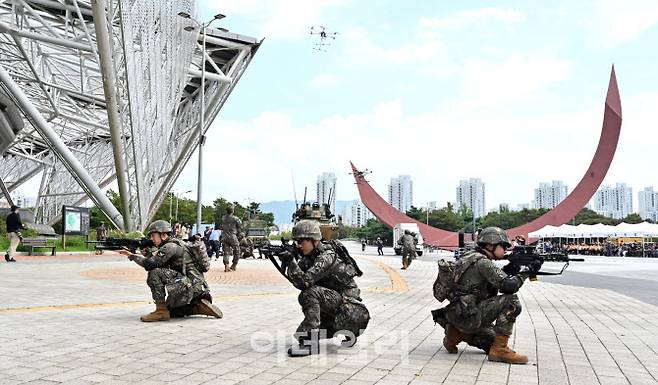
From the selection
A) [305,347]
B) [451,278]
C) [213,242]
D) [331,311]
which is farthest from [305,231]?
[213,242]

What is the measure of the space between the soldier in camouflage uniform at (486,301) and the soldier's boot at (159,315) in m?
3.45

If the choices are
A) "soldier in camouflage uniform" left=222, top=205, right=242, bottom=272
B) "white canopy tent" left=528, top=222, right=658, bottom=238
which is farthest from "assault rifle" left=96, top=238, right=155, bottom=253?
"white canopy tent" left=528, top=222, right=658, bottom=238

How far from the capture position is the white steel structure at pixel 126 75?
1986 cm

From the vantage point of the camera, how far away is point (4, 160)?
186ft

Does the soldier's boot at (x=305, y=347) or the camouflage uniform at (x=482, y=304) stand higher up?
the camouflage uniform at (x=482, y=304)

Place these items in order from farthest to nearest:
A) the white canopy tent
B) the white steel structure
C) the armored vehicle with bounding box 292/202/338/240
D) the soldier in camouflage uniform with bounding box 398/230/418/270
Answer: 1. the white canopy tent
2. the armored vehicle with bounding box 292/202/338/240
3. the soldier in camouflage uniform with bounding box 398/230/418/270
4. the white steel structure

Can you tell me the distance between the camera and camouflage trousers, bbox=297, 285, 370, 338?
5.38 metres

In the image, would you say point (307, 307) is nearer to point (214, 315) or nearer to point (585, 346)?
point (214, 315)

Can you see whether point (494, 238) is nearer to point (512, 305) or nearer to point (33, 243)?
point (512, 305)

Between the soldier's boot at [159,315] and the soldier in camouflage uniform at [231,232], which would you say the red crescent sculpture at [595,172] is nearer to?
the soldier in camouflage uniform at [231,232]

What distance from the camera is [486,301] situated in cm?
524

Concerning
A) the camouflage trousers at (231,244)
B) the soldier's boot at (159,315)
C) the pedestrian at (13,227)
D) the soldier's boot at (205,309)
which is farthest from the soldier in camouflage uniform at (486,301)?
the pedestrian at (13,227)

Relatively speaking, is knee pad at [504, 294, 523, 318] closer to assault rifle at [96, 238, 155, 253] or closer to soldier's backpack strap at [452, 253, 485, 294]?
soldier's backpack strap at [452, 253, 485, 294]

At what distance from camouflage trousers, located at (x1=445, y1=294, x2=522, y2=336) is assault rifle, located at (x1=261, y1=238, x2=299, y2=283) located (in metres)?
1.58
